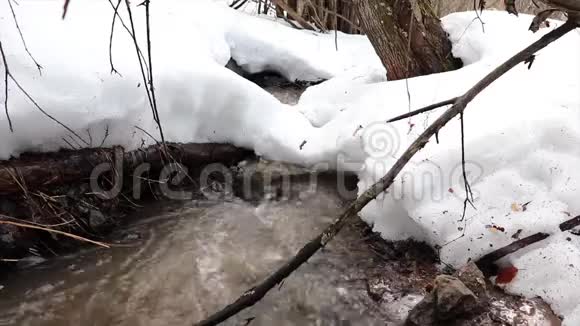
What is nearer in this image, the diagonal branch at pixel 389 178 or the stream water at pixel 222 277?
the diagonal branch at pixel 389 178

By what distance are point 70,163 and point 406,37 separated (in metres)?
2.57

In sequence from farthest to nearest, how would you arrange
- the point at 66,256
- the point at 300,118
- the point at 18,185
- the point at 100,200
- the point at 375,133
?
the point at 300,118
the point at 375,133
the point at 100,200
the point at 66,256
the point at 18,185

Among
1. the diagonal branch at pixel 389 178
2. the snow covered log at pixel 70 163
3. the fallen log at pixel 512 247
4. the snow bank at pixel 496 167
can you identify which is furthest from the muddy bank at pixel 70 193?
the fallen log at pixel 512 247

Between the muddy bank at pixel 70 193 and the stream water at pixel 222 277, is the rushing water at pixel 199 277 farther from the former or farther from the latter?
the muddy bank at pixel 70 193

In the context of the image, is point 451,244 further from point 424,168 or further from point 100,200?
point 100,200

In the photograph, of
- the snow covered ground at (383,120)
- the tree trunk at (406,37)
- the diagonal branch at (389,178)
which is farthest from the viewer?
the tree trunk at (406,37)

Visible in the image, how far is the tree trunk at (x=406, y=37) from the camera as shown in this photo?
341 cm

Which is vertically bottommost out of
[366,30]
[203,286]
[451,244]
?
[203,286]

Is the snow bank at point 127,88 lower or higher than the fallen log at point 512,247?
higher

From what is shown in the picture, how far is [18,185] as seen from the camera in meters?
2.20

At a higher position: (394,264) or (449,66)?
(449,66)

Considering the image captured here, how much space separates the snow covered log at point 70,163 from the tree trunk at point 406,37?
Result: 5.33ft

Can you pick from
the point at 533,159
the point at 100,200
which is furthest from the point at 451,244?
the point at 100,200

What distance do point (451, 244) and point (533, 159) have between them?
636mm
